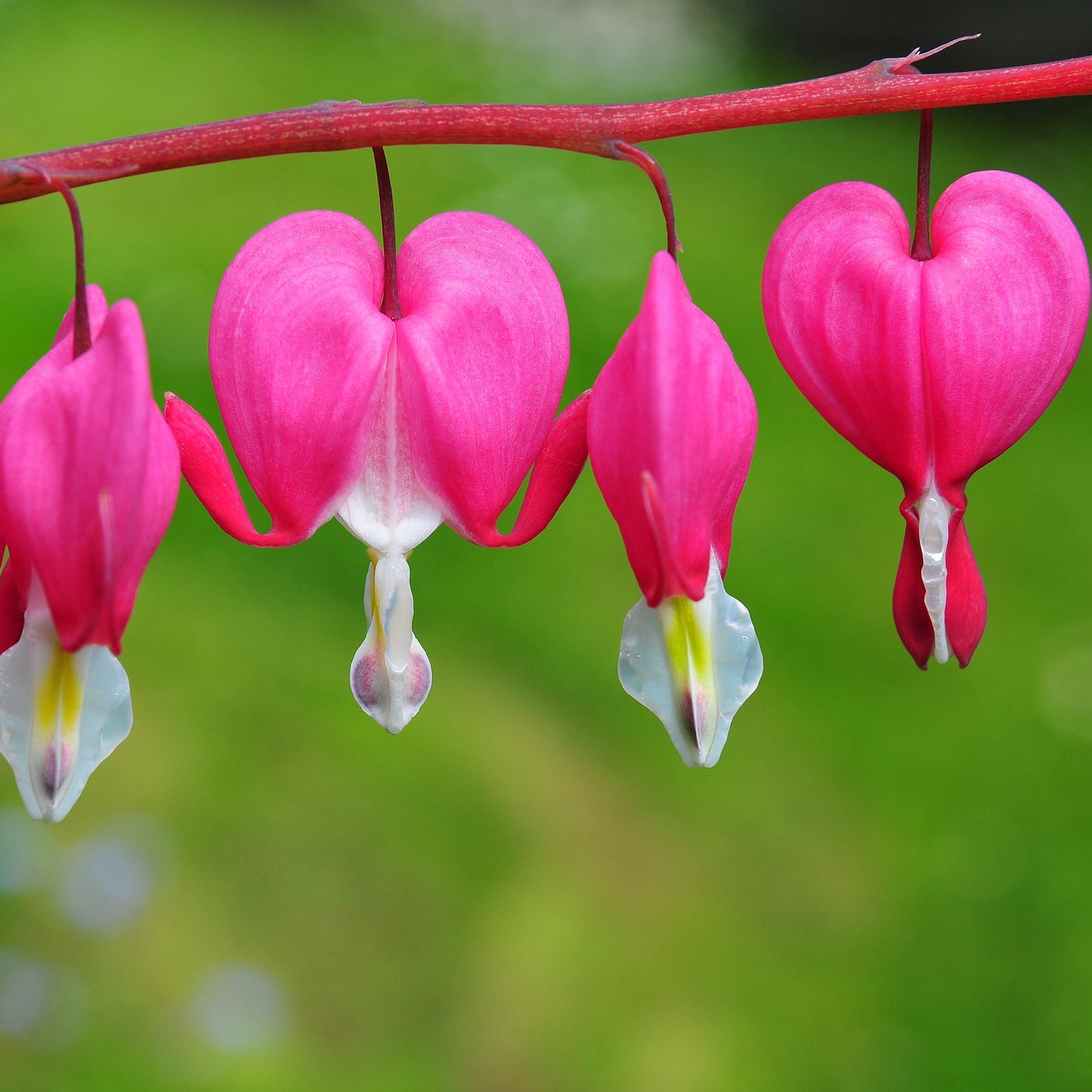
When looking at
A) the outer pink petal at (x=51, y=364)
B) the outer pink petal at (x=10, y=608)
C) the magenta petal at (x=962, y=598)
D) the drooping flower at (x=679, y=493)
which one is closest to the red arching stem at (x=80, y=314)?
the outer pink petal at (x=51, y=364)

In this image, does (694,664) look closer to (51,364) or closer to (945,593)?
(945,593)

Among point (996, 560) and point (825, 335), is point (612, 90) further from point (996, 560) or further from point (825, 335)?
point (825, 335)

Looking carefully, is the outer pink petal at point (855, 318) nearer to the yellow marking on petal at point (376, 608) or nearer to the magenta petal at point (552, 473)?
the magenta petal at point (552, 473)

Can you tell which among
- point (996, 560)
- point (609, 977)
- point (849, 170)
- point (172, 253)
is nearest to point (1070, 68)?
point (609, 977)

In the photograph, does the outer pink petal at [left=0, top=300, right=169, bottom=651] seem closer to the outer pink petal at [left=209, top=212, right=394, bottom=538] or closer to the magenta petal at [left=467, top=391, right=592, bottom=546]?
the outer pink petal at [left=209, top=212, right=394, bottom=538]

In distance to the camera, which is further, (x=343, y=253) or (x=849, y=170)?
(x=849, y=170)

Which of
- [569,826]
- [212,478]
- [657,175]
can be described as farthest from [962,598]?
[569,826]

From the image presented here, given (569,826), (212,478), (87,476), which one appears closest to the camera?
(87,476)

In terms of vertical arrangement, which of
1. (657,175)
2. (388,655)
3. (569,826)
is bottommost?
(569,826)

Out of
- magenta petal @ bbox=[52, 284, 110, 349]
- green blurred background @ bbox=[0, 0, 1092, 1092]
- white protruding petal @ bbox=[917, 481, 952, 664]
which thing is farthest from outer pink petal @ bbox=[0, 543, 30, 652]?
green blurred background @ bbox=[0, 0, 1092, 1092]
